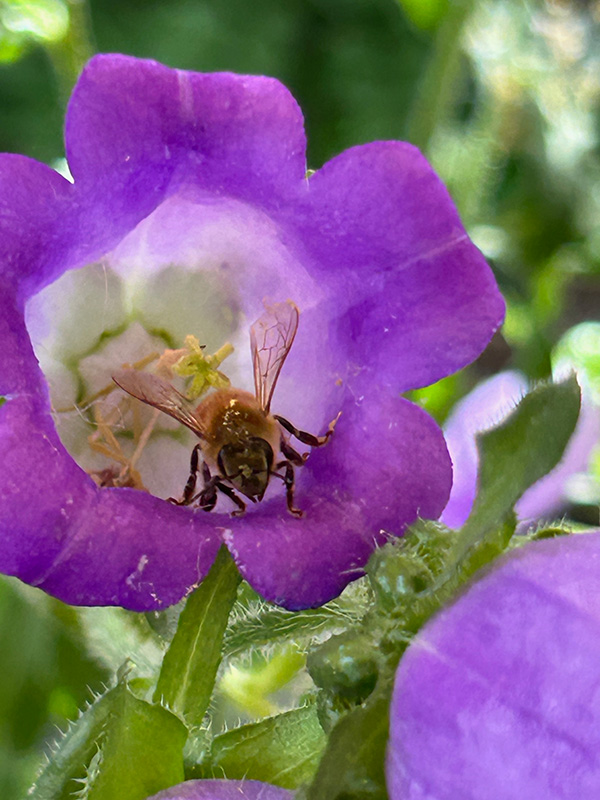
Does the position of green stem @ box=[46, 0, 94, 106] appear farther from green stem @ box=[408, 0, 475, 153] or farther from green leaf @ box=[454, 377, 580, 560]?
green leaf @ box=[454, 377, 580, 560]

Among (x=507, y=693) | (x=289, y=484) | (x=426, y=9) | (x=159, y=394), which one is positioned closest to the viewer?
(x=507, y=693)

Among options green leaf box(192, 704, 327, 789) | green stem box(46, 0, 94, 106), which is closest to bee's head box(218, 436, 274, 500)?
green leaf box(192, 704, 327, 789)

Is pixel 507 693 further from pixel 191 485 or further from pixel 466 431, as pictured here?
pixel 466 431

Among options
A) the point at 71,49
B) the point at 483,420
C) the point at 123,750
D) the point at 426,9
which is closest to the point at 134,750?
the point at 123,750

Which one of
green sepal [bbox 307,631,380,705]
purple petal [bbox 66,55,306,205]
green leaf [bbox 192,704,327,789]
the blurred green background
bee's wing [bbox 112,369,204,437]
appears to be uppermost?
purple petal [bbox 66,55,306,205]

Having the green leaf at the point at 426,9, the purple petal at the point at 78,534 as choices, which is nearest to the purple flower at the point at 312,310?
the purple petal at the point at 78,534

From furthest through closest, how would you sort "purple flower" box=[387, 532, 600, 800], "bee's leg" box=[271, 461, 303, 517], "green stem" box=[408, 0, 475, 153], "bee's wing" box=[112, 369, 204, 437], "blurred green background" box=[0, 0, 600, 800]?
"green stem" box=[408, 0, 475, 153]
"blurred green background" box=[0, 0, 600, 800]
"bee's wing" box=[112, 369, 204, 437]
"bee's leg" box=[271, 461, 303, 517]
"purple flower" box=[387, 532, 600, 800]

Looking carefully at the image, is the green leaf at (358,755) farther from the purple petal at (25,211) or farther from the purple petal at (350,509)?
the purple petal at (25,211)
